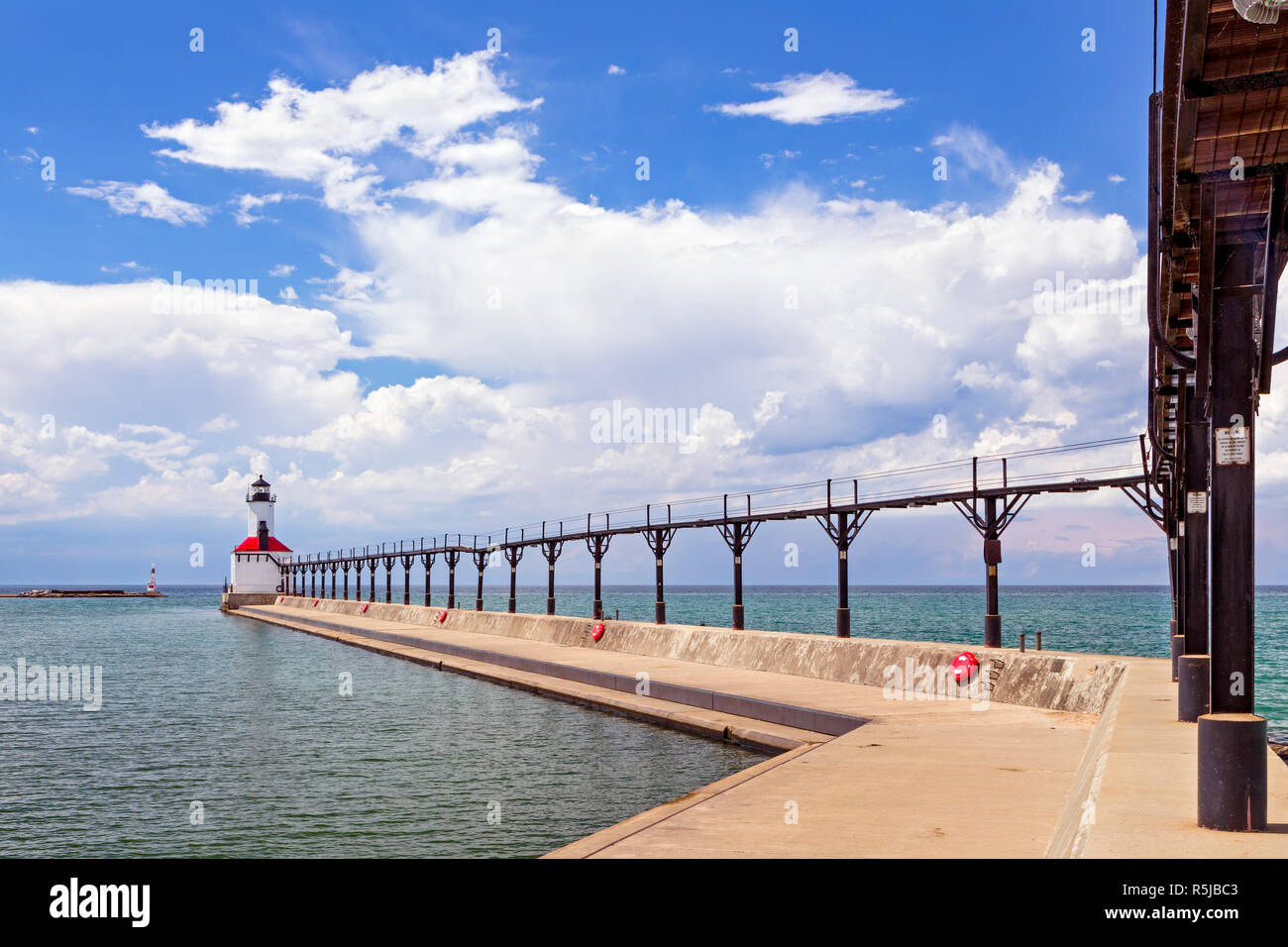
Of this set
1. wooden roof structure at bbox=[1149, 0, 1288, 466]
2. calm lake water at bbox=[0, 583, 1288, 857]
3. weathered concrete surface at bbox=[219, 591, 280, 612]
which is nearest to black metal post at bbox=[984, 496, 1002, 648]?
calm lake water at bbox=[0, 583, 1288, 857]

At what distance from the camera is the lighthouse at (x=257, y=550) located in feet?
387

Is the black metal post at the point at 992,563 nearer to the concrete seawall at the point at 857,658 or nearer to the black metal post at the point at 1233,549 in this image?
the concrete seawall at the point at 857,658

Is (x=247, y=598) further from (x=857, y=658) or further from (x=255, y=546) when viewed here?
(x=857, y=658)

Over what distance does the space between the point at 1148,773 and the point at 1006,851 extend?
5.37ft

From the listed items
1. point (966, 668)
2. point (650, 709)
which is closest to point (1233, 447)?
point (966, 668)

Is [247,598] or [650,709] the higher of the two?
[650,709]

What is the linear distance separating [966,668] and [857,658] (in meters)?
3.56

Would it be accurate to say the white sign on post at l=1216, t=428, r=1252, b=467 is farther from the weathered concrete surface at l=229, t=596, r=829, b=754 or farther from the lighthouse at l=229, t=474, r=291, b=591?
the lighthouse at l=229, t=474, r=291, b=591

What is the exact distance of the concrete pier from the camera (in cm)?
851

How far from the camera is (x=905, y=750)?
1378 centimetres

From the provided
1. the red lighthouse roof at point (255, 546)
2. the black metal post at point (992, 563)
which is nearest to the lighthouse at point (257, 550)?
the red lighthouse roof at point (255, 546)
